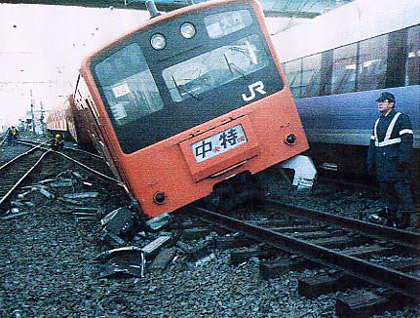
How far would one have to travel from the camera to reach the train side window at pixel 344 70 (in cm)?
739

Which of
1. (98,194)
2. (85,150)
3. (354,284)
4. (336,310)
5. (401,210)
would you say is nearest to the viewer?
(336,310)

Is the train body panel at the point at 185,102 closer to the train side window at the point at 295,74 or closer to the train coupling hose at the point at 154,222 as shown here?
the train coupling hose at the point at 154,222

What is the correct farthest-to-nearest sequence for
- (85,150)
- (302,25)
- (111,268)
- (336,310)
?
1. (85,150)
2. (302,25)
3. (111,268)
4. (336,310)

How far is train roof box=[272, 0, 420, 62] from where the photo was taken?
20.4 feet

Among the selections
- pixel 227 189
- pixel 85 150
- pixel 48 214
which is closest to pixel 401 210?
pixel 227 189

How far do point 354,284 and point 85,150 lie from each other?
1723cm

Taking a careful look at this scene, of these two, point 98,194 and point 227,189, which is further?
point 98,194

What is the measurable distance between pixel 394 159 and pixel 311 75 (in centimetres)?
401

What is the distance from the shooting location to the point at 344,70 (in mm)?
7664

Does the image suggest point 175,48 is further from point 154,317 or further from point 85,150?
point 85,150

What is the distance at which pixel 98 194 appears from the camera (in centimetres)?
832

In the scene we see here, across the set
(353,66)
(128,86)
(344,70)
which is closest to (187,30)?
(128,86)

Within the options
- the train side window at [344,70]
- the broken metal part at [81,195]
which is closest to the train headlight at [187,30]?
the train side window at [344,70]

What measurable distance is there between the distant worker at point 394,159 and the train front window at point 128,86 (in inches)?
95.6
